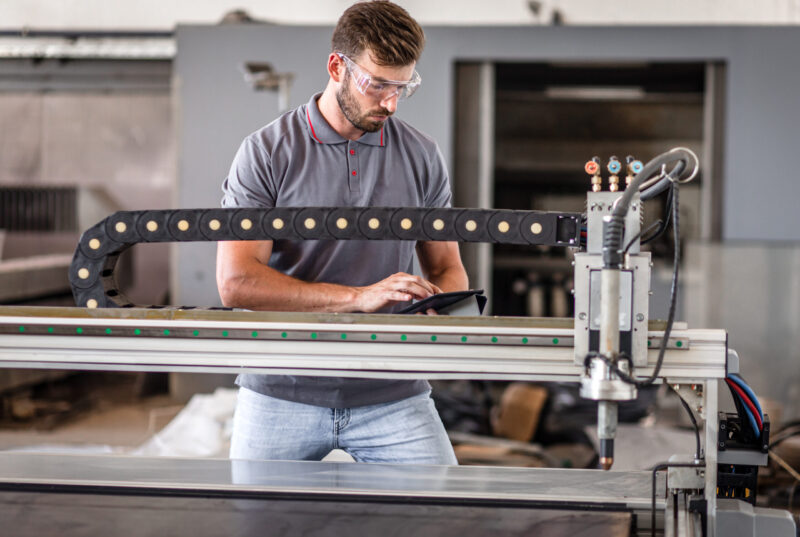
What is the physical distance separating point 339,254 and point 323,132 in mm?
209

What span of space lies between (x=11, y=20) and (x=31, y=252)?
1.50 m

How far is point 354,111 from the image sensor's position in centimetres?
132

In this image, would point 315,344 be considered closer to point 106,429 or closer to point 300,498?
point 300,498

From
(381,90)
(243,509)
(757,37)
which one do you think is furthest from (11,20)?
(243,509)

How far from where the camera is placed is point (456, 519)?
3.17 ft

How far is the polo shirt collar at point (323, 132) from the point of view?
4.43 feet

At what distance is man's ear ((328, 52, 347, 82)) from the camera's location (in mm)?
1313

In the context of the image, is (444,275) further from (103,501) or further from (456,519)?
(103,501)

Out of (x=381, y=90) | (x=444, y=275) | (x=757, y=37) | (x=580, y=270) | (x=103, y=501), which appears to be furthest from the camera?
(x=757, y=37)

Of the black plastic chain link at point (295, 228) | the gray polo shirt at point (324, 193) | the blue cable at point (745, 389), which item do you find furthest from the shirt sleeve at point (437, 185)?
the blue cable at point (745, 389)

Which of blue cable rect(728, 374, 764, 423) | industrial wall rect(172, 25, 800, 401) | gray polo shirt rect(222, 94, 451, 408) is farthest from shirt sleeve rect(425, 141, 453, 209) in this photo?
industrial wall rect(172, 25, 800, 401)

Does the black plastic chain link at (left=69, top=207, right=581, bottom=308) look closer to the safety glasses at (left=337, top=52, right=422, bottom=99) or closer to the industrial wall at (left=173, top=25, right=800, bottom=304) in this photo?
the safety glasses at (left=337, top=52, right=422, bottom=99)

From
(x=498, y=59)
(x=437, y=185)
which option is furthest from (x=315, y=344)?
(x=498, y=59)

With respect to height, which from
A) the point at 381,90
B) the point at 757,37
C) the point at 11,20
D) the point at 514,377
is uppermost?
the point at 11,20
